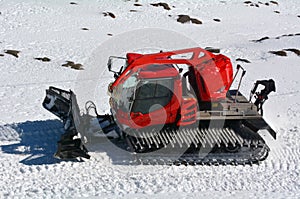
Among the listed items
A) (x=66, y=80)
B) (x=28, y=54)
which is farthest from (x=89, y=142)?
(x=28, y=54)

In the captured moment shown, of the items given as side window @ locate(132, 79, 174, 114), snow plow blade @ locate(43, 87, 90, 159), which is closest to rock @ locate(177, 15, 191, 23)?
snow plow blade @ locate(43, 87, 90, 159)

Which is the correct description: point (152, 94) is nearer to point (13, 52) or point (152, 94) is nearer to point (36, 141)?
point (36, 141)

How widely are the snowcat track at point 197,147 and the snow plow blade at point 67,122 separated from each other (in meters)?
1.19

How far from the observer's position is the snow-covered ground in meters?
9.20

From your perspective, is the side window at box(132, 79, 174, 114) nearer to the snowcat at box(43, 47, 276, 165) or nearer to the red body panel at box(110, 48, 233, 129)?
the snowcat at box(43, 47, 276, 165)

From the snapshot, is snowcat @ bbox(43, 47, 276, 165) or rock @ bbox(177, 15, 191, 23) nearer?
snowcat @ bbox(43, 47, 276, 165)

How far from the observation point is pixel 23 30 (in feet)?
88.2

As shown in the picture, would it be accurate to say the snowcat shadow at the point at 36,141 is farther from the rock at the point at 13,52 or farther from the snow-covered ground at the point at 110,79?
the rock at the point at 13,52

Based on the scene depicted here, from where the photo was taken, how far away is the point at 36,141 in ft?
35.9

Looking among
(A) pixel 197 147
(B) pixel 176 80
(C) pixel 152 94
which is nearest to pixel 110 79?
(C) pixel 152 94

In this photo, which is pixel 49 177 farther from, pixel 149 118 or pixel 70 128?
pixel 149 118

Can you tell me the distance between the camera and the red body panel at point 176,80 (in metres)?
10.2

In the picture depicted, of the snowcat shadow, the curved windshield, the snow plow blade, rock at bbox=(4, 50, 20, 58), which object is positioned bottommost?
rock at bbox=(4, 50, 20, 58)

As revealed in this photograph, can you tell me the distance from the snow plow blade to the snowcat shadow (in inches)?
16.6
